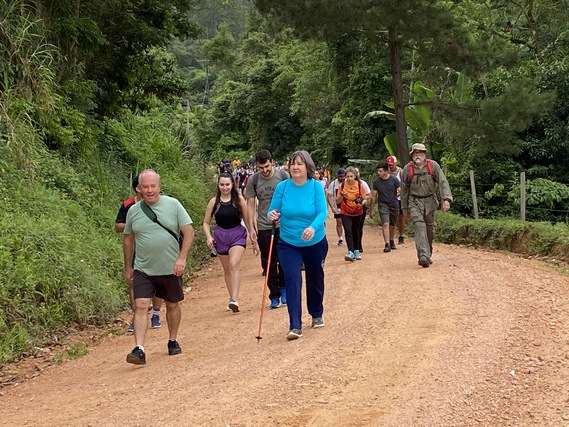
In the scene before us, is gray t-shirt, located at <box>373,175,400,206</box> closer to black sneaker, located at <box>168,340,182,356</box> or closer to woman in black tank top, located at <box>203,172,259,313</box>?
woman in black tank top, located at <box>203,172,259,313</box>

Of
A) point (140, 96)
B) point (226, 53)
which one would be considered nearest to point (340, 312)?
point (140, 96)

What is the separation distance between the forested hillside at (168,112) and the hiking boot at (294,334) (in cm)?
312

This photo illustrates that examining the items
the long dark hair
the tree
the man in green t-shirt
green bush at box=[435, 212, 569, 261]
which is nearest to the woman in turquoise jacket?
the man in green t-shirt

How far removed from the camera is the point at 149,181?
707 cm

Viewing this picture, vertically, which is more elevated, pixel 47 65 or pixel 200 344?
pixel 47 65

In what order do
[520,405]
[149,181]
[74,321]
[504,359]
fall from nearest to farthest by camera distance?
[520,405], [504,359], [149,181], [74,321]

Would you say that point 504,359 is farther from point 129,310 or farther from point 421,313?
point 129,310

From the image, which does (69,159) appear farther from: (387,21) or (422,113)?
(422,113)

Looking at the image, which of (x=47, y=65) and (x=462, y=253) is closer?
(x=47, y=65)

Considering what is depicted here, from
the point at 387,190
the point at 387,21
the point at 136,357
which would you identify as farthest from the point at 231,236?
the point at 387,21

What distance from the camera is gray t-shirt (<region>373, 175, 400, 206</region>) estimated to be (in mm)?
15273

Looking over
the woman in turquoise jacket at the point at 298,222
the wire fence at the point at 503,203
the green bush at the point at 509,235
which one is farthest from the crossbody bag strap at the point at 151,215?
the wire fence at the point at 503,203

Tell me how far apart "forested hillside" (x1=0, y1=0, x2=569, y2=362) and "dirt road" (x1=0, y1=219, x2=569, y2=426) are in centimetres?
164

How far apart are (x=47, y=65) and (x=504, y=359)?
10307mm
